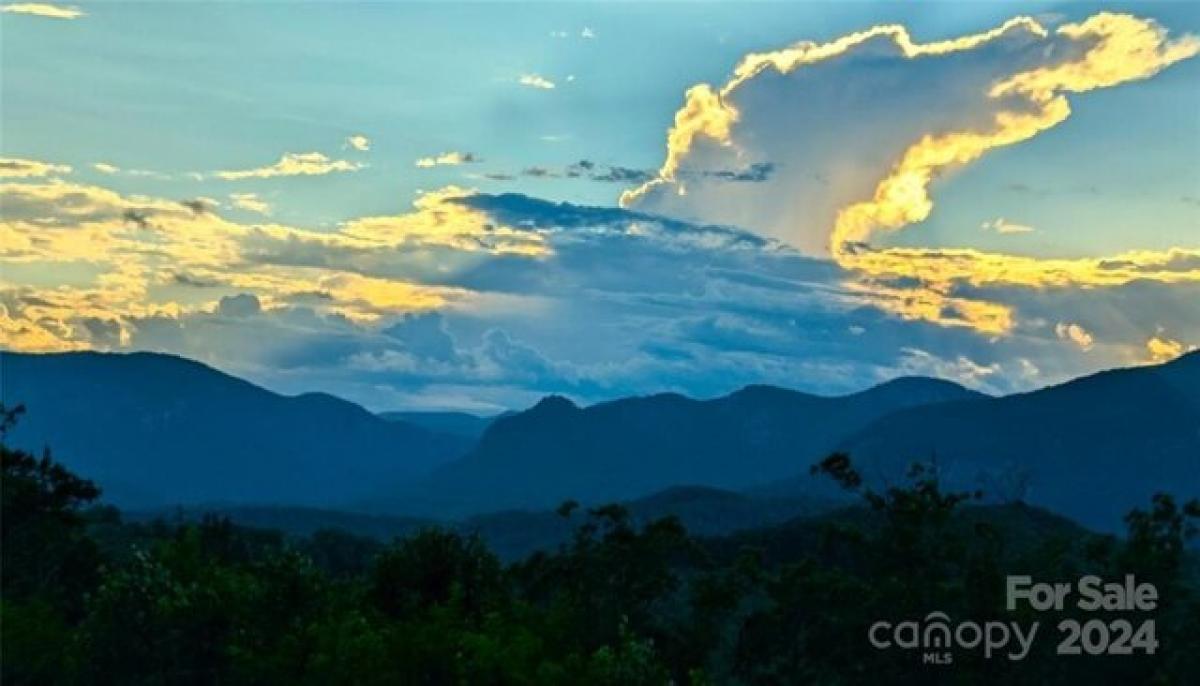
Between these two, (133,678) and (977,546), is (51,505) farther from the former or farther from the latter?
(977,546)

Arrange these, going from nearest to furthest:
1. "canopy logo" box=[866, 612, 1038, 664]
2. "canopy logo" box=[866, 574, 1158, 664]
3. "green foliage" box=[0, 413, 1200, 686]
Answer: "green foliage" box=[0, 413, 1200, 686] < "canopy logo" box=[866, 612, 1038, 664] < "canopy logo" box=[866, 574, 1158, 664]

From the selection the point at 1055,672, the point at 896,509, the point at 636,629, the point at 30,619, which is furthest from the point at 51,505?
the point at 1055,672

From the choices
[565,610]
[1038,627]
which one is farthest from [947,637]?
[565,610]

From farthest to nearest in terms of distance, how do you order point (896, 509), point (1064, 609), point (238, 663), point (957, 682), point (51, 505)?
1. point (51, 505)
2. point (896, 509)
3. point (1064, 609)
4. point (957, 682)
5. point (238, 663)

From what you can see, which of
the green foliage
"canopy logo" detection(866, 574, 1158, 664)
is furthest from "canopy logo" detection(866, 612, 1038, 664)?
the green foliage

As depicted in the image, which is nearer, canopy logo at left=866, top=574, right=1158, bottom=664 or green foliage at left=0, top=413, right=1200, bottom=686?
green foliage at left=0, top=413, right=1200, bottom=686

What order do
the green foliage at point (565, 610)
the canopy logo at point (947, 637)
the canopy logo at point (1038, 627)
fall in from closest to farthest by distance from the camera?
the green foliage at point (565, 610)
the canopy logo at point (947, 637)
the canopy logo at point (1038, 627)

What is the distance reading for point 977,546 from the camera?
247ft

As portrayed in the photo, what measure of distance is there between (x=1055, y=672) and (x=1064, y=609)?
12.4 feet

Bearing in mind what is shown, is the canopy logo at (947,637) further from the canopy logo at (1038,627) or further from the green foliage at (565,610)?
the green foliage at (565,610)

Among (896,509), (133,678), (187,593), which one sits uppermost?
(896,509)

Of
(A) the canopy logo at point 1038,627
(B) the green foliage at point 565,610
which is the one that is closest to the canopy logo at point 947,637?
(A) the canopy logo at point 1038,627

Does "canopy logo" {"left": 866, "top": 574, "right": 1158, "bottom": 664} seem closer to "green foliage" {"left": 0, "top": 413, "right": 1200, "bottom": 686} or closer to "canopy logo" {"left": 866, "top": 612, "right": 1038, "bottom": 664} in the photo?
"canopy logo" {"left": 866, "top": 612, "right": 1038, "bottom": 664}

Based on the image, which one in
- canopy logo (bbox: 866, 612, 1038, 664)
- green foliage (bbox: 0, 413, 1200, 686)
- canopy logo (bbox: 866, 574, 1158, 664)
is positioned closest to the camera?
green foliage (bbox: 0, 413, 1200, 686)
